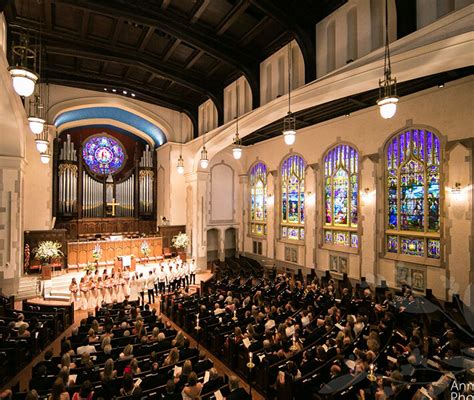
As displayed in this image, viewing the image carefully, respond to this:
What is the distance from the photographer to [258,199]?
2067 centimetres

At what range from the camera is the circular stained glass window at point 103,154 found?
19.1m

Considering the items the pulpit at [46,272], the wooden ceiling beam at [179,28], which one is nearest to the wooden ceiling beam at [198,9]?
the wooden ceiling beam at [179,28]

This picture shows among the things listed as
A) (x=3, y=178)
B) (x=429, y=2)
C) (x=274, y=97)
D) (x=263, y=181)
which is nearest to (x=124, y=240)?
(x=3, y=178)

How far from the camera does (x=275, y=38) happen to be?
34.4ft

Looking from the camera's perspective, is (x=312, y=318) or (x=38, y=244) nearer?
(x=312, y=318)

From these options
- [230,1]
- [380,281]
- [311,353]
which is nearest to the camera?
[311,353]

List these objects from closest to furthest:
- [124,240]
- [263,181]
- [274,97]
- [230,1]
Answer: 1. [230,1]
2. [274,97]
3. [124,240]
4. [263,181]

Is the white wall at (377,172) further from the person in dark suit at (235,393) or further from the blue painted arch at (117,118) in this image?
the person in dark suit at (235,393)

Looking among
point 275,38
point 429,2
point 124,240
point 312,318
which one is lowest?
point 312,318

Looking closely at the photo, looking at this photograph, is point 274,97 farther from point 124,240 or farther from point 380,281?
point 124,240

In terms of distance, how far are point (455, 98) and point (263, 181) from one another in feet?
38.7

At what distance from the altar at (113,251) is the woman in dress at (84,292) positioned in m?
3.15

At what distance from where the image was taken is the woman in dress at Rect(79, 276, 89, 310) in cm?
1145

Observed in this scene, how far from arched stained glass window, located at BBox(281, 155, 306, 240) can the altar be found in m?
8.18
